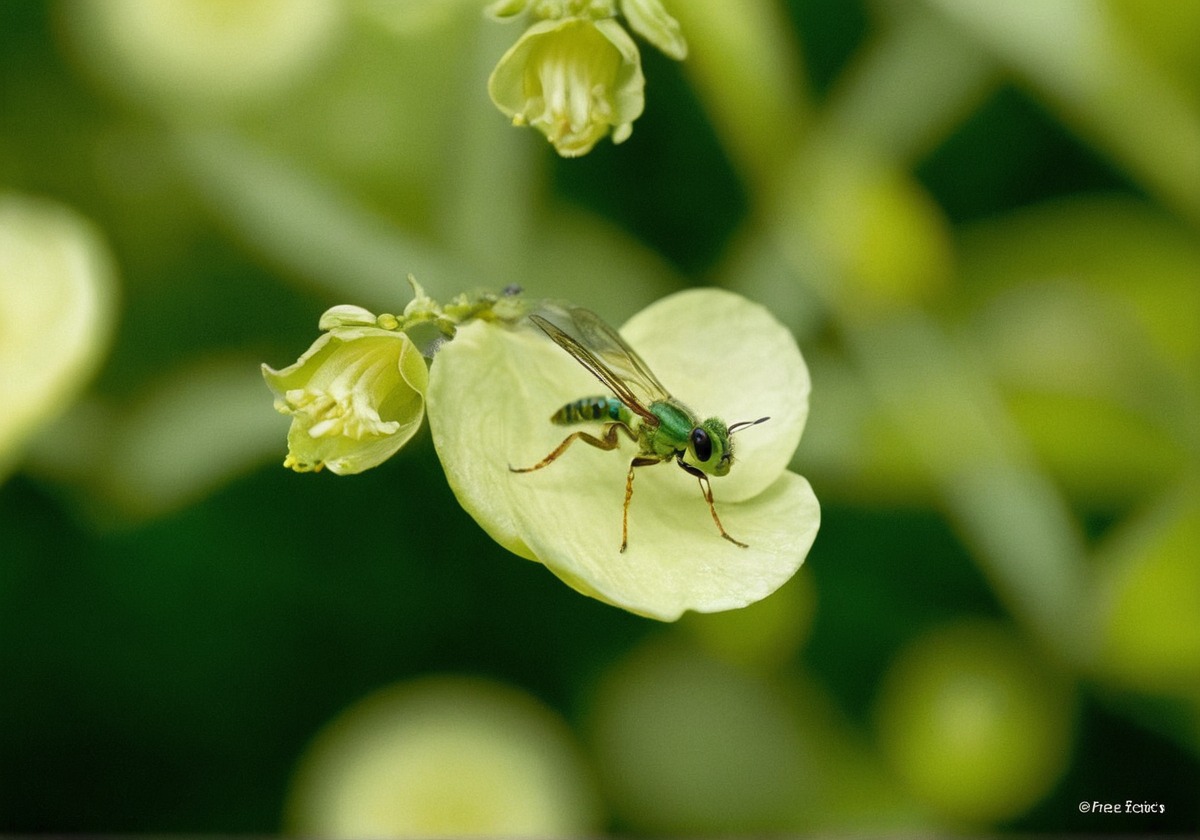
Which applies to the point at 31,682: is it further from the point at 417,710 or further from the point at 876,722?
the point at 876,722

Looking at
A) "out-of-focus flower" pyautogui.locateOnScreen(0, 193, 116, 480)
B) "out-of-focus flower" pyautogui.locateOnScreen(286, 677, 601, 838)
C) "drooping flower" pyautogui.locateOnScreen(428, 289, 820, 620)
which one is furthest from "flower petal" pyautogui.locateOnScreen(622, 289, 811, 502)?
"out-of-focus flower" pyautogui.locateOnScreen(286, 677, 601, 838)

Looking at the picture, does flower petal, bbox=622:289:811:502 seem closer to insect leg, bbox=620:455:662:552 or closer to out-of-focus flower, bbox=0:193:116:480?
insect leg, bbox=620:455:662:552

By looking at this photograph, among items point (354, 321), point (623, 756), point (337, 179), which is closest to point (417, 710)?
point (623, 756)

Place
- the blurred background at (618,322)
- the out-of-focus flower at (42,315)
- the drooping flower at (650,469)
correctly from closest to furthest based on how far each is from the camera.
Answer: the drooping flower at (650,469) → the out-of-focus flower at (42,315) → the blurred background at (618,322)

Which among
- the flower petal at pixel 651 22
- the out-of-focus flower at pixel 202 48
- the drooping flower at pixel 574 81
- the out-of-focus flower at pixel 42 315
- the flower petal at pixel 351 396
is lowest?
the flower petal at pixel 351 396

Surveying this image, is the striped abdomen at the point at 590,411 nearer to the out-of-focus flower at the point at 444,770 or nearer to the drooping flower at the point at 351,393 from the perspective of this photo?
the drooping flower at the point at 351,393

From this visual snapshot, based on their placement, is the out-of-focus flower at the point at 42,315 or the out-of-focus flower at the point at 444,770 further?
the out-of-focus flower at the point at 444,770

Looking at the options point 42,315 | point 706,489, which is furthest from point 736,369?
point 42,315

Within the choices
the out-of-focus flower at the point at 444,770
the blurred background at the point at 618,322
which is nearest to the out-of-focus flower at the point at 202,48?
the blurred background at the point at 618,322

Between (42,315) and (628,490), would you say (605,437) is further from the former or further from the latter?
(42,315)
